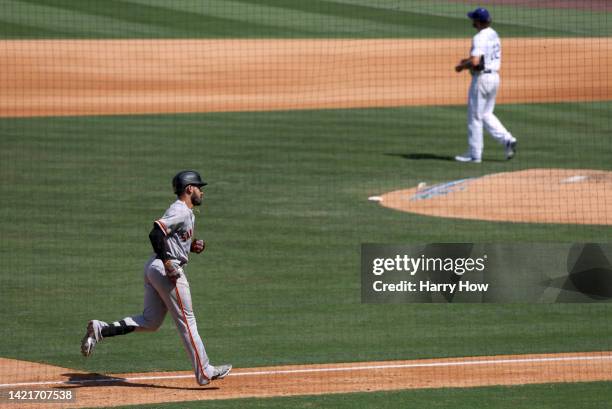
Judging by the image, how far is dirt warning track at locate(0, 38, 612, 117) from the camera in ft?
87.0

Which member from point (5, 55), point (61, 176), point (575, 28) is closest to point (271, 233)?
point (61, 176)

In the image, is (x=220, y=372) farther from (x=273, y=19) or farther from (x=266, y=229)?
(x=273, y=19)

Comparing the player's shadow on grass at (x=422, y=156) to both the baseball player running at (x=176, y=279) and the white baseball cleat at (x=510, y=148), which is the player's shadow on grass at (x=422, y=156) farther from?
the baseball player running at (x=176, y=279)

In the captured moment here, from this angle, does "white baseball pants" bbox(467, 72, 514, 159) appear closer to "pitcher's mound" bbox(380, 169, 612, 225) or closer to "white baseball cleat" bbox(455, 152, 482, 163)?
"white baseball cleat" bbox(455, 152, 482, 163)

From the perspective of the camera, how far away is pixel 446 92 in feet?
91.1

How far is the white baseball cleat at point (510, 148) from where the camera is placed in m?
20.4

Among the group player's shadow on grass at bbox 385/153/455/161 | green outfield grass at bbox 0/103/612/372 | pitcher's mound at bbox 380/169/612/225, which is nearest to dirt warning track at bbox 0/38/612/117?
green outfield grass at bbox 0/103/612/372

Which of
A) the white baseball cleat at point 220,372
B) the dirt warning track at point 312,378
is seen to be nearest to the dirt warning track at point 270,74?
the dirt warning track at point 312,378

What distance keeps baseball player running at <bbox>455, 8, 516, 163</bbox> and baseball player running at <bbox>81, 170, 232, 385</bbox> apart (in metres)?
10.9

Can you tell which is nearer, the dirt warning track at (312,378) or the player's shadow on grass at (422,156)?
the dirt warning track at (312,378)

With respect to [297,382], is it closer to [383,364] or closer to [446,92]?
[383,364]

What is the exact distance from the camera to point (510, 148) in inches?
811

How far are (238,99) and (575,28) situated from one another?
10.8m

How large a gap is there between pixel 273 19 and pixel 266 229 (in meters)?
20.1
